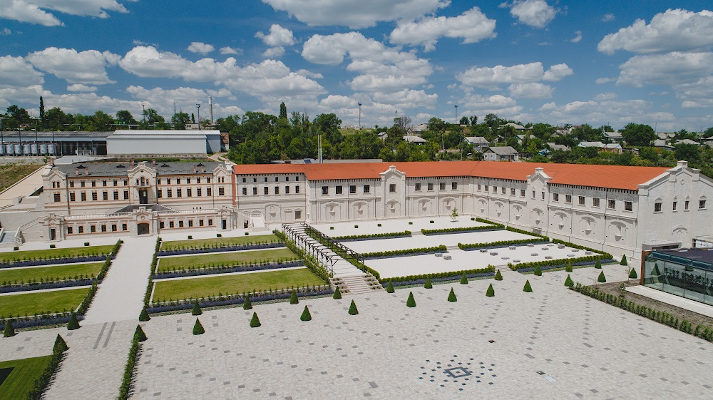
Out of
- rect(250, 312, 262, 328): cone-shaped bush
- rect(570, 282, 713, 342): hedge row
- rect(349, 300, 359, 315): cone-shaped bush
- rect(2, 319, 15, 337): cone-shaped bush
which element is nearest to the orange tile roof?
rect(570, 282, 713, 342): hedge row

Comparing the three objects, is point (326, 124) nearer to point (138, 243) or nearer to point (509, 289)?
point (138, 243)

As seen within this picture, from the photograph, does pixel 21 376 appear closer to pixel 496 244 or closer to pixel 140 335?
pixel 140 335

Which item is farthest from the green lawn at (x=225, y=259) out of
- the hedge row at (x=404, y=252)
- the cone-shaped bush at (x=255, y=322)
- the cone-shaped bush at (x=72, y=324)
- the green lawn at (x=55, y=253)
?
the cone-shaped bush at (x=255, y=322)

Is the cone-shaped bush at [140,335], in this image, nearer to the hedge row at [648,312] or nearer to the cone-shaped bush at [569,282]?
the cone-shaped bush at [569,282]

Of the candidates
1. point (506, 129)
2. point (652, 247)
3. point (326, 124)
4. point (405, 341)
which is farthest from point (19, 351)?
point (506, 129)

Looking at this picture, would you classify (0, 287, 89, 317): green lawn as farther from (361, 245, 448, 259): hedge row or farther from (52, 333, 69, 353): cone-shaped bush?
(361, 245, 448, 259): hedge row
